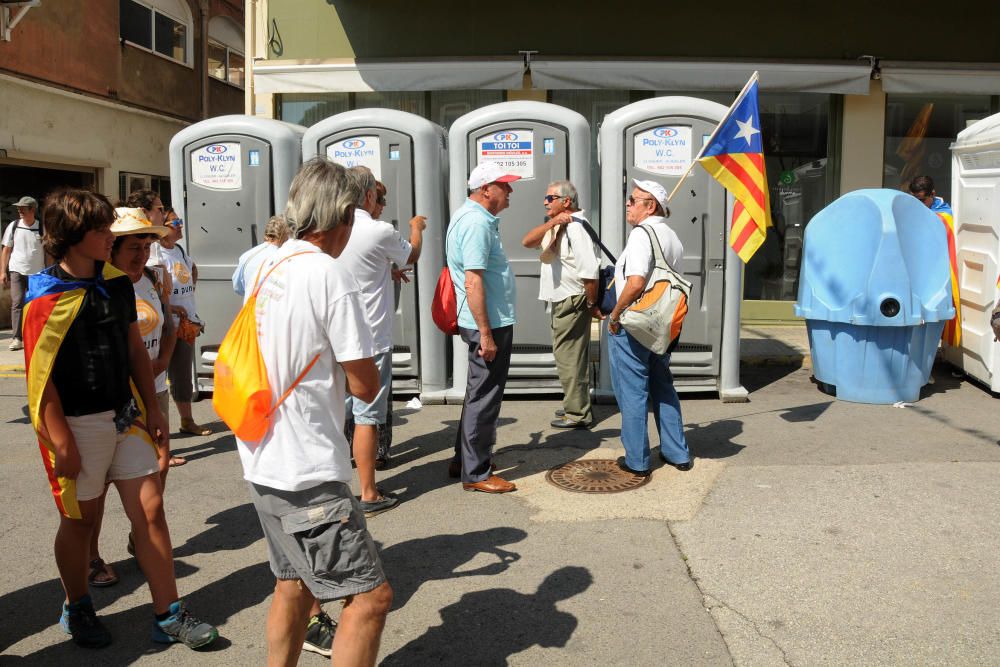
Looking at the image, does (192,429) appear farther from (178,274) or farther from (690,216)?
(690,216)

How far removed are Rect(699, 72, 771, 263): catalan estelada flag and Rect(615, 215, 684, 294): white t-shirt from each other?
797mm

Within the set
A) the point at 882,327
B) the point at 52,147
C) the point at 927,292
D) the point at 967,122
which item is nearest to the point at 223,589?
the point at 882,327

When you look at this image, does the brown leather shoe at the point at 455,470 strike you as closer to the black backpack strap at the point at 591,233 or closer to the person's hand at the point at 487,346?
the person's hand at the point at 487,346

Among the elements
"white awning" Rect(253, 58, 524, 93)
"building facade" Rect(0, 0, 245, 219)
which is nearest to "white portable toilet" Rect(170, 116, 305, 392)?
"white awning" Rect(253, 58, 524, 93)

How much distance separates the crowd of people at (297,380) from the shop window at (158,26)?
12.2 m

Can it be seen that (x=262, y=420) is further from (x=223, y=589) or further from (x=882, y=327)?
(x=882, y=327)

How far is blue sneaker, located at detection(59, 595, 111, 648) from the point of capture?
3393 millimetres

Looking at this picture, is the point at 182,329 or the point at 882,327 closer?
the point at 182,329

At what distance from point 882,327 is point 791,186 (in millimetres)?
4463

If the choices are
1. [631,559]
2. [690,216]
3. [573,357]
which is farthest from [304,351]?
[690,216]

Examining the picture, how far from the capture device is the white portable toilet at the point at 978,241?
7.35 metres

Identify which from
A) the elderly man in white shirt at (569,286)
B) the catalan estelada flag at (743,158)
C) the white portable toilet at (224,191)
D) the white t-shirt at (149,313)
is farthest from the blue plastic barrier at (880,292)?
the white t-shirt at (149,313)

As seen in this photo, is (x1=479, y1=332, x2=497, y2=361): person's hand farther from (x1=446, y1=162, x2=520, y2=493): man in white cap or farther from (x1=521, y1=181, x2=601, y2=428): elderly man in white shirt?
(x1=521, y1=181, x2=601, y2=428): elderly man in white shirt

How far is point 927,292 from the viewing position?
23.6 ft
